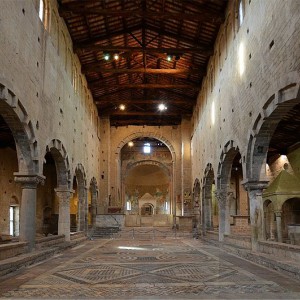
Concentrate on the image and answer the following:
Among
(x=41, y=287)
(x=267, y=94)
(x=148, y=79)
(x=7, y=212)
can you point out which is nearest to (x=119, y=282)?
(x=41, y=287)

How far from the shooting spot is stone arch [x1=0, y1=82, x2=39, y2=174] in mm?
12977

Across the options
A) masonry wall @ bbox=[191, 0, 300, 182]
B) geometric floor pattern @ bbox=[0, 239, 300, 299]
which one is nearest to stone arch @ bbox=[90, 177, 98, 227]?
masonry wall @ bbox=[191, 0, 300, 182]

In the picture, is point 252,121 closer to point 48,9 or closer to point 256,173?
point 256,173

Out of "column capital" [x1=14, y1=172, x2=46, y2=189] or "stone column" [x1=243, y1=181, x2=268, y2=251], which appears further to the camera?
"stone column" [x1=243, y1=181, x2=268, y2=251]

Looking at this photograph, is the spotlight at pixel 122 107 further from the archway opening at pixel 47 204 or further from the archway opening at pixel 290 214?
the archway opening at pixel 290 214

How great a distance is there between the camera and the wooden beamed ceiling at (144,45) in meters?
21.1

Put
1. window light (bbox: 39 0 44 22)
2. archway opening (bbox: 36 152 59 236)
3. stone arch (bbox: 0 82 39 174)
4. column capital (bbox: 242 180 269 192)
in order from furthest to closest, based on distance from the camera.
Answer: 1. archway opening (bbox: 36 152 59 236)
2. window light (bbox: 39 0 44 22)
3. column capital (bbox: 242 180 269 192)
4. stone arch (bbox: 0 82 39 174)

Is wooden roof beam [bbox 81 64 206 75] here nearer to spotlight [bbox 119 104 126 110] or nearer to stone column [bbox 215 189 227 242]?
spotlight [bbox 119 104 126 110]

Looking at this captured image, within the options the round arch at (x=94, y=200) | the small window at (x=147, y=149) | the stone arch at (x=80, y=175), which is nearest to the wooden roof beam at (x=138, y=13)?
the stone arch at (x=80, y=175)

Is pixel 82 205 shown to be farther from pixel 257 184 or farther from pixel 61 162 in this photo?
pixel 257 184

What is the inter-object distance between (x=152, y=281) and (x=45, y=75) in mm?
11053

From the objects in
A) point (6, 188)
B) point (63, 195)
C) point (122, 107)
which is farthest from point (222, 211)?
point (122, 107)

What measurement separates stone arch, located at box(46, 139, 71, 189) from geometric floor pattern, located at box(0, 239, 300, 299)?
22.3 feet

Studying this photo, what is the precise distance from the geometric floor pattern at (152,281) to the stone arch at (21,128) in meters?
4.08
